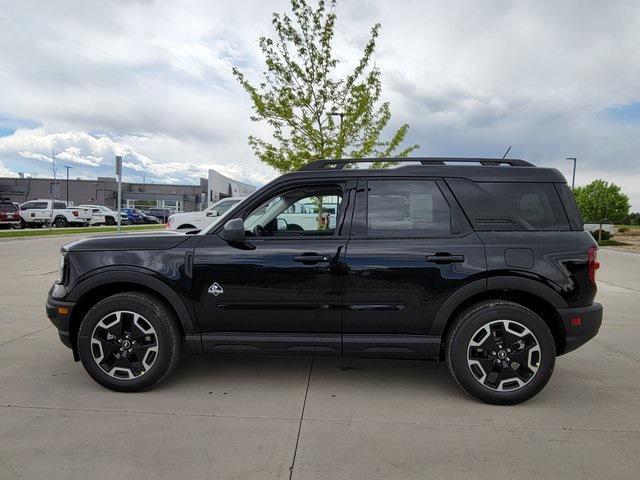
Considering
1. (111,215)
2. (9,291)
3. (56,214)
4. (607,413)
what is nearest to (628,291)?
(607,413)

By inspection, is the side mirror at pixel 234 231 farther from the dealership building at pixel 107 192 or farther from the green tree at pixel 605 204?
the dealership building at pixel 107 192

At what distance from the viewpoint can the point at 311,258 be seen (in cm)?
344

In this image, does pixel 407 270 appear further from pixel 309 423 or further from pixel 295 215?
pixel 309 423

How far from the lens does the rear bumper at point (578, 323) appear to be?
11.0 ft

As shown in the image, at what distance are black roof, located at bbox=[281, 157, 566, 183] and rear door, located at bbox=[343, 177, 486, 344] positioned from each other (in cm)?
26

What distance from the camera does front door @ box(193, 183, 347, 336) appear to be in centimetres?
343

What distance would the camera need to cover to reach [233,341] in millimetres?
3484

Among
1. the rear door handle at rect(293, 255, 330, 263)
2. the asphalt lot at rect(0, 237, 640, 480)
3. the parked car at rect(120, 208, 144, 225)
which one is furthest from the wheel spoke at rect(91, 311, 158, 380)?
the parked car at rect(120, 208, 144, 225)

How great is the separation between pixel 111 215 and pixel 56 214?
8557mm

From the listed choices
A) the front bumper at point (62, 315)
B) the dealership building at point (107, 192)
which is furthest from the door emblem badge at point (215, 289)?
the dealership building at point (107, 192)

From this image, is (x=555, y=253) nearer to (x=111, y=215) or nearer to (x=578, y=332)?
(x=578, y=332)

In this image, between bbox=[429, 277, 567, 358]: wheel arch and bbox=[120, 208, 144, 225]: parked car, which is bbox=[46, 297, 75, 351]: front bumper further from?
bbox=[120, 208, 144, 225]: parked car

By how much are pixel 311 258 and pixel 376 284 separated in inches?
20.8

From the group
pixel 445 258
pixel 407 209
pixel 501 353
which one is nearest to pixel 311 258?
pixel 407 209
